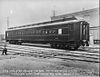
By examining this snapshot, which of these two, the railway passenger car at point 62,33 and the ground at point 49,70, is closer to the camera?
the ground at point 49,70

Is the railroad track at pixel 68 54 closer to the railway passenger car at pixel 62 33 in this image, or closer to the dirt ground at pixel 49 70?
the dirt ground at pixel 49 70

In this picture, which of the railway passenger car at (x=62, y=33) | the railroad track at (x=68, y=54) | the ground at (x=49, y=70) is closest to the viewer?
the ground at (x=49, y=70)

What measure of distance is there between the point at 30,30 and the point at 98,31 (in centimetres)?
1894

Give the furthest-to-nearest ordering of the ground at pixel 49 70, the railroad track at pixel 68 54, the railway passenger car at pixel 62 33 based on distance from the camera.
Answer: the railway passenger car at pixel 62 33 → the railroad track at pixel 68 54 → the ground at pixel 49 70

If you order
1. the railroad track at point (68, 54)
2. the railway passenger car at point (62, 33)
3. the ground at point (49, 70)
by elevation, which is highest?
the railway passenger car at point (62, 33)

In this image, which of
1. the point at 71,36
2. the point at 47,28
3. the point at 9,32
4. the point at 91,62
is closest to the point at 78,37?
the point at 71,36

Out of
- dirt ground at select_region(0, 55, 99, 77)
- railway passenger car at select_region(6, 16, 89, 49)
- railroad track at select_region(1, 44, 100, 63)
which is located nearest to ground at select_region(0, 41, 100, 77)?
dirt ground at select_region(0, 55, 99, 77)

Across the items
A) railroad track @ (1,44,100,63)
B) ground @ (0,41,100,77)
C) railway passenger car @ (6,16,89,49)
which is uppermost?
railway passenger car @ (6,16,89,49)

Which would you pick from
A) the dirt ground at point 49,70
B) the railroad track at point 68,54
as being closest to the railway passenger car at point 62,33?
the railroad track at point 68,54

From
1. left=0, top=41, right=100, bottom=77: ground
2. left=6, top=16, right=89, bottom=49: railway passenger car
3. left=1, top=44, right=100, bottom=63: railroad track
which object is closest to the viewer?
left=0, top=41, right=100, bottom=77: ground

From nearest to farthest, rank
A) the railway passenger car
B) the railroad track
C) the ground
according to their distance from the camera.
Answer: the ground
the railroad track
the railway passenger car

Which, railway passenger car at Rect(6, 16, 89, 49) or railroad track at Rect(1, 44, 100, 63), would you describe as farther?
A: railway passenger car at Rect(6, 16, 89, 49)

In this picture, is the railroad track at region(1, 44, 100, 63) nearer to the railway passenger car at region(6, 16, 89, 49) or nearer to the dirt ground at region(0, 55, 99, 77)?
the dirt ground at region(0, 55, 99, 77)

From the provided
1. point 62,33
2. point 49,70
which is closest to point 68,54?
point 49,70
